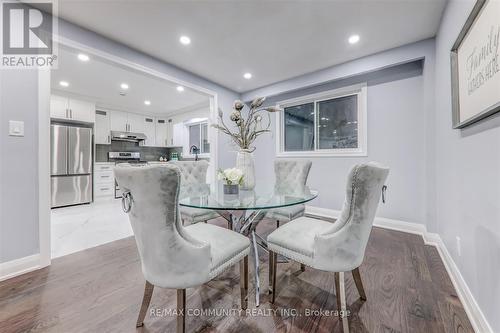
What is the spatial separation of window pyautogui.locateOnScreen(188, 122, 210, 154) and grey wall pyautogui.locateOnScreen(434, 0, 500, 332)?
4.82m

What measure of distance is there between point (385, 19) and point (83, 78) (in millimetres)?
4708

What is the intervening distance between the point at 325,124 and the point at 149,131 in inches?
203

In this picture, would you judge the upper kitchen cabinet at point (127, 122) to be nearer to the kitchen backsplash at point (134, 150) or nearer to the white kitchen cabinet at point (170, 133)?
the kitchen backsplash at point (134, 150)

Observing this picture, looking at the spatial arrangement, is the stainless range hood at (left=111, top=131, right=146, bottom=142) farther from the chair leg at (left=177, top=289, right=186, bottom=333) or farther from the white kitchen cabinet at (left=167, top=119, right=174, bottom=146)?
the chair leg at (left=177, top=289, right=186, bottom=333)

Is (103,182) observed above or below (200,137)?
below

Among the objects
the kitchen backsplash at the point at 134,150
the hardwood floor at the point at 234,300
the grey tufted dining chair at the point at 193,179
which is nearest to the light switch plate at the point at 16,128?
the hardwood floor at the point at 234,300

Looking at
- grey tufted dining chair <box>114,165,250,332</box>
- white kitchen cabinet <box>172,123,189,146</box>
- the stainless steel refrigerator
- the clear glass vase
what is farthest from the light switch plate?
white kitchen cabinet <box>172,123,189,146</box>

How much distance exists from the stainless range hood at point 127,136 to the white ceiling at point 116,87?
68 cm

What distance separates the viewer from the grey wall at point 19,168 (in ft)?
5.74

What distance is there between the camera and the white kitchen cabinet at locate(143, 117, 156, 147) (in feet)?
20.4

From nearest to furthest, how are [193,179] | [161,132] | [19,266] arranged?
[19,266]
[193,179]
[161,132]

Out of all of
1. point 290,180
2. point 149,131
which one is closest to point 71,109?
point 149,131

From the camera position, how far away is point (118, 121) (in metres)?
5.54

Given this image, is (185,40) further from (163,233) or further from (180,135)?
(180,135)
